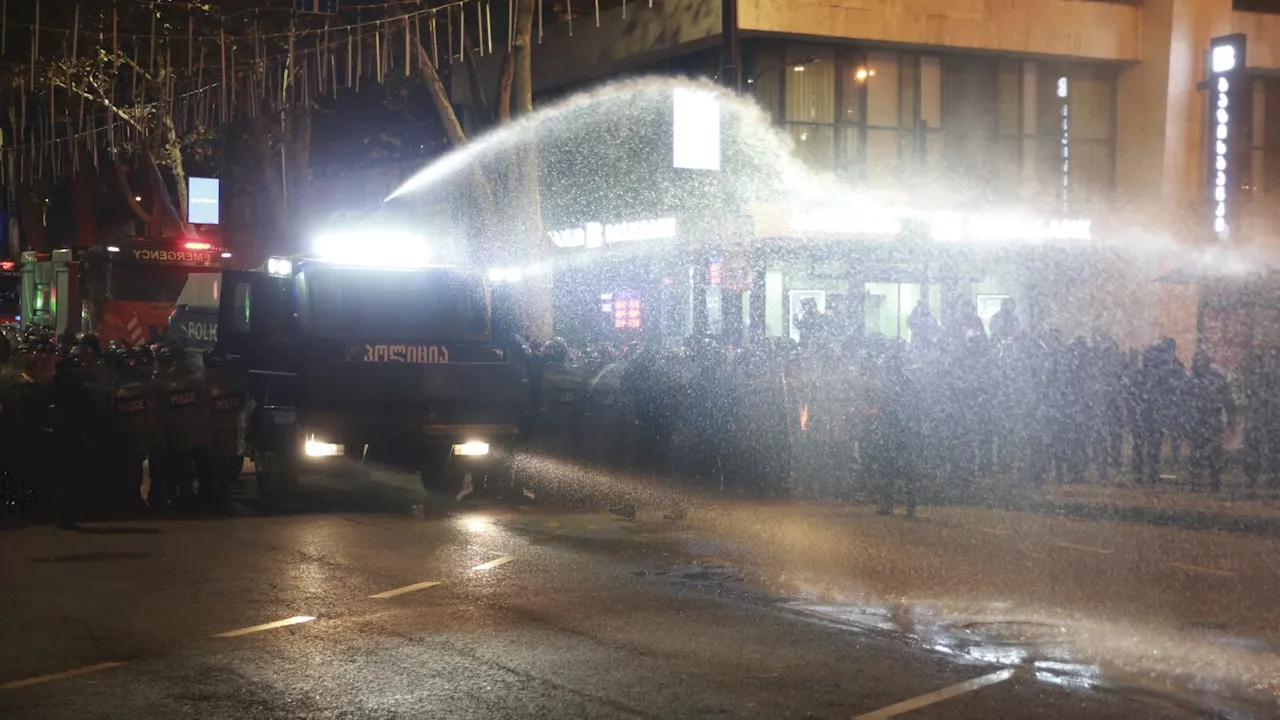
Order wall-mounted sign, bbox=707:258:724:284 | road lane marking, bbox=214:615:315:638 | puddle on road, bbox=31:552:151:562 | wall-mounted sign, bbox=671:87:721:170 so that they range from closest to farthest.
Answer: road lane marking, bbox=214:615:315:638, puddle on road, bbox=31:552:151:562, wall-mounted sign, bbox=671:87:721:170, wall-mounted sign, bbox=707:258:724:284

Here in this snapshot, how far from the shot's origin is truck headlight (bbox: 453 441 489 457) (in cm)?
1423

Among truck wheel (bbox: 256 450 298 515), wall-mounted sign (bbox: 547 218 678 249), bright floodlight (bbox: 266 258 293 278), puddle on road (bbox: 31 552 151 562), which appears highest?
wall-mounted sign (bbox: 547 218 678 249)

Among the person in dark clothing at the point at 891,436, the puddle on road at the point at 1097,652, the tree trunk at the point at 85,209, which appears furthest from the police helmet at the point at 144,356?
the tree trunk at the point at 85,209

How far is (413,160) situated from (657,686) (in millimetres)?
32655

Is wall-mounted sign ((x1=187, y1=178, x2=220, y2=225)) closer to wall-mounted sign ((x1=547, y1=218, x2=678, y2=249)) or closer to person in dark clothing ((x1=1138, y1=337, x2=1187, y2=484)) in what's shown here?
wall-mounted sign ((x1=547, y1=218, x2=678, y2=249))

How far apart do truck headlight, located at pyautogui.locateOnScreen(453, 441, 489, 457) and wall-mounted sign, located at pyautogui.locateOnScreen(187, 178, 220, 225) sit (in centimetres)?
2995

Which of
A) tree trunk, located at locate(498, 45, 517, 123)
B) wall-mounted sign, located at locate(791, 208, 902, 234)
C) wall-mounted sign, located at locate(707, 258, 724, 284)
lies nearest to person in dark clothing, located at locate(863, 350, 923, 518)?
tree trunk, located at locate(498, 45, 517, 123)

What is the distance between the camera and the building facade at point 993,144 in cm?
2752

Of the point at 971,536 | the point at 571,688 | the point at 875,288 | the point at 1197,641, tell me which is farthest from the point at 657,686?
the point at 875,288

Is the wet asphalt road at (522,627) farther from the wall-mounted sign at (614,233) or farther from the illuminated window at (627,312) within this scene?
the illuminated window at (627,312)

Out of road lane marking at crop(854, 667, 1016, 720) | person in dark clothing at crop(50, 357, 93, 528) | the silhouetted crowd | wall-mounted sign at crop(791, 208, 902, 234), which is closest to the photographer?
road lane marking at crop(854, 667, 1016, 720)

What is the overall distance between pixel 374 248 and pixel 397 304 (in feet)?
2.08

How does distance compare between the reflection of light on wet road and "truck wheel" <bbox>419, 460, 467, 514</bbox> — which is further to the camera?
"truck wheel" <bbox>419, 460, 467, 514</bbox>

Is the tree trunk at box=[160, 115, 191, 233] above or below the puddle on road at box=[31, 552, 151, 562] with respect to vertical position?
above
